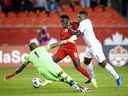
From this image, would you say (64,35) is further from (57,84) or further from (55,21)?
(55,21)

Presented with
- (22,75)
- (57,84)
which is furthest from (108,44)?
(57,84)

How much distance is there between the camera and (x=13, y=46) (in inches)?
1017

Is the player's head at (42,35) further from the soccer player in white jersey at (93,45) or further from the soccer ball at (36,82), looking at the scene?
the soccer ball at (36,82)

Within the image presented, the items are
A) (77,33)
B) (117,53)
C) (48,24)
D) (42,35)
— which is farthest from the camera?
(48,24)

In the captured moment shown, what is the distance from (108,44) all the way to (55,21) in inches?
109

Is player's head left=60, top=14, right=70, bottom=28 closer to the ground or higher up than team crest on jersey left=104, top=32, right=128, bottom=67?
higher up

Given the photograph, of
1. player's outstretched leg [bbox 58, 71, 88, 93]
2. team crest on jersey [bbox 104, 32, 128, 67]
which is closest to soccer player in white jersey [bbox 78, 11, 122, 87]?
player's outstretched leg [bbox 58, 71, 88, 93]

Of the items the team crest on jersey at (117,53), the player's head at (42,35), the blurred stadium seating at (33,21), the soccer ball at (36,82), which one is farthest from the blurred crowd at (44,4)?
the soccer ball at (36,82)

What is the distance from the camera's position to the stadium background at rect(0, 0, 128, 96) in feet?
84.5

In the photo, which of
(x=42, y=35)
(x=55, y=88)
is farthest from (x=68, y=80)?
(x=42, y=35)

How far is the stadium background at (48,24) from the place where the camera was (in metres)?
25.8

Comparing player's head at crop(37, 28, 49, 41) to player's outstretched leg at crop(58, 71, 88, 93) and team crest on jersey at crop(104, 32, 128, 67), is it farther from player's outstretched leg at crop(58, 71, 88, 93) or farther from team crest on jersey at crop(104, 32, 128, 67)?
player's outstretched leg at crop(58, 71, 88, 93)

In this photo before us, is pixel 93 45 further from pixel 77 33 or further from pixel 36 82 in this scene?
pixel 36 82

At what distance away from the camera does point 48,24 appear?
1091 inches
